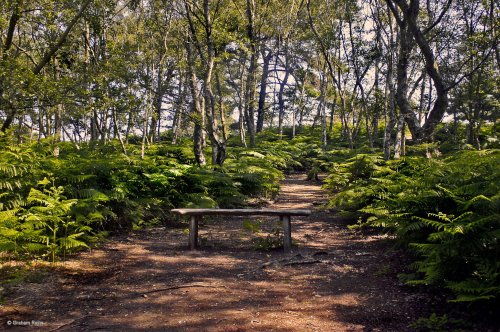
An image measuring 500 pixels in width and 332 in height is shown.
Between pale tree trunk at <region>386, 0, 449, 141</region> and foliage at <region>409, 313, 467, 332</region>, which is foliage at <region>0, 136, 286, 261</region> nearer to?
foliage at <region>409, 313, 467, 332</region>

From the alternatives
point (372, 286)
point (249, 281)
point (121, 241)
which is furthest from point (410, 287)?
point (121, 241)

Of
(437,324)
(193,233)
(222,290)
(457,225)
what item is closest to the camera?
(437,324)

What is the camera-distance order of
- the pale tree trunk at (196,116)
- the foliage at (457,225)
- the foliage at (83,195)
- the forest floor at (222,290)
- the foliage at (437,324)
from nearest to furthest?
the foliage at (437,324) < the foliage at (457,225) < the forest floor at (222,290) < the foliage at (83,195) < the pale tree trunk at (196,116)

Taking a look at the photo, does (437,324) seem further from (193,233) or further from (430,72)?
(430,72)

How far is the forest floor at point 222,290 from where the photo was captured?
3736mm

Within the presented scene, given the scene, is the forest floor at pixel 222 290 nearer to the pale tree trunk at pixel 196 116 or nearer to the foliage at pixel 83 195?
the foliage at pixel 83 195

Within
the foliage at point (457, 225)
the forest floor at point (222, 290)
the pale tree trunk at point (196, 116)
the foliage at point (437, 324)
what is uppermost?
the pale tree trunk at point (196, 116)

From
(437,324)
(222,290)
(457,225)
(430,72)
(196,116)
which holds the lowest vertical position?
(222,290)

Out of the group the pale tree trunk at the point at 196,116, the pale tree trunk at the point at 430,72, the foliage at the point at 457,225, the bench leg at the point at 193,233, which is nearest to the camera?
the foliage at the point at 457,225

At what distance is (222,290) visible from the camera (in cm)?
474

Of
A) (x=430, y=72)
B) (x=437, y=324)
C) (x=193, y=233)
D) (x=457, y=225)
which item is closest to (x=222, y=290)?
(x=193, y=233)

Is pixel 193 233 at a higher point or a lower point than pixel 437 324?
higher

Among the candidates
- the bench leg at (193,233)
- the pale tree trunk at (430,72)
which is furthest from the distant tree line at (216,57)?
the bench leg at (193,233)

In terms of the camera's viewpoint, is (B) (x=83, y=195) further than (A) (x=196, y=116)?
No
